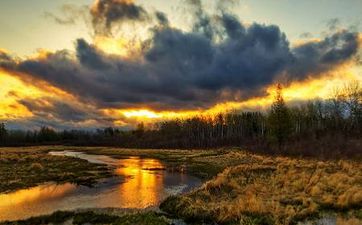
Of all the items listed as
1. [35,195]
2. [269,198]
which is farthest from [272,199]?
[35,195]

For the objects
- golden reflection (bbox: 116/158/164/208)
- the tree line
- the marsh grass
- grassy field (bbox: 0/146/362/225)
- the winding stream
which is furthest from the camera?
the tree line

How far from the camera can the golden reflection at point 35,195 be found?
1158 inches

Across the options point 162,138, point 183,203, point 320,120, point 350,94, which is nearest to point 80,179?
point 183,203

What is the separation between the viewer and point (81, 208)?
88.3 ft

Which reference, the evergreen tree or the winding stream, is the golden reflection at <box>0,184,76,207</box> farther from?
the evergreen tree

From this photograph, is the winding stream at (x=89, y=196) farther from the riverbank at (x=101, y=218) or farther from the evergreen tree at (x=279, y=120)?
the evergreen tree at (x=279, y=120)

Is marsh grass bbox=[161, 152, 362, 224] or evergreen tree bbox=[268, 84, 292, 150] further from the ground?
evergreen tree bbox=[268, 84, 292, 150]

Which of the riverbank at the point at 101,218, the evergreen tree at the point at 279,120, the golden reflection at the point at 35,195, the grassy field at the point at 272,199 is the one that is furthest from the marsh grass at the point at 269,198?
the evergreen tree at the point at 279,120

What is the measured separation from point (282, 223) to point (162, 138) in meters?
177

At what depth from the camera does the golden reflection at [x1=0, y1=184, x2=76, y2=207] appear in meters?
29.4

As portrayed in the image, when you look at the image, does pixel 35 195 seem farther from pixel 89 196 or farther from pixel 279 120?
pixel 279 120

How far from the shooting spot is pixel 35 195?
1294 inches

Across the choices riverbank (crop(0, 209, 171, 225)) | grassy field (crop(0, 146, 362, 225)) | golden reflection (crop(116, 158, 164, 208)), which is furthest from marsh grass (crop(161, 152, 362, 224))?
golden reflection (crop(116, 158, 164, 208))

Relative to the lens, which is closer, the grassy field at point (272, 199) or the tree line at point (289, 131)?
the grassy field at point (272, 199)
